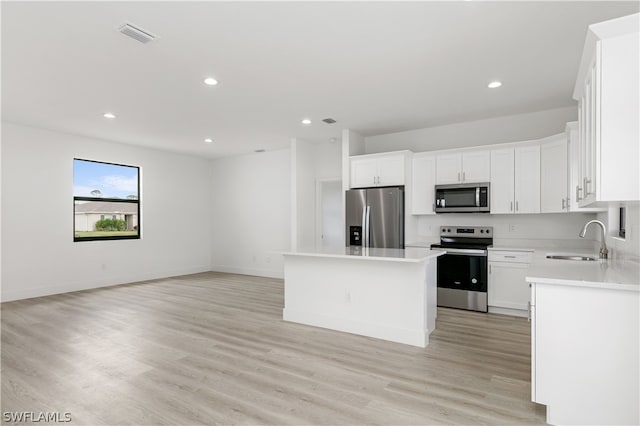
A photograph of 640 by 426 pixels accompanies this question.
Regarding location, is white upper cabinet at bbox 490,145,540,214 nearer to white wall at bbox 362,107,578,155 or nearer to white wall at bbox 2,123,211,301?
white wall at bbox 362,107,578,155

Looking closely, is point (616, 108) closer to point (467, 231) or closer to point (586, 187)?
point (586, 187)

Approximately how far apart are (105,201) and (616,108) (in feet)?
23.9

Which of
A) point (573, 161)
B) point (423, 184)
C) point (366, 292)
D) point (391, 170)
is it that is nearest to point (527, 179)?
point (573, 161)

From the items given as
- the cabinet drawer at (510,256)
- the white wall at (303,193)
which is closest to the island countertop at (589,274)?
the cabinet drawer at (510,256)

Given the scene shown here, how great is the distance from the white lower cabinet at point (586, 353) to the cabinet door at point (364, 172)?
12.0 feet

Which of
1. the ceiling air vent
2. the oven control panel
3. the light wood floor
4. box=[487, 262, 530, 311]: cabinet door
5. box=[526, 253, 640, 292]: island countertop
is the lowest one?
the light wood floor

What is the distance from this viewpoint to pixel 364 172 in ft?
18.7

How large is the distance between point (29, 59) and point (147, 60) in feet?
3.41

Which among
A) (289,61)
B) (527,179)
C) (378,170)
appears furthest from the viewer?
(378,170)

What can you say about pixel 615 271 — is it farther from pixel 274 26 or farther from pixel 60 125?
pixel 60 125

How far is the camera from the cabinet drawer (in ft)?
14.6

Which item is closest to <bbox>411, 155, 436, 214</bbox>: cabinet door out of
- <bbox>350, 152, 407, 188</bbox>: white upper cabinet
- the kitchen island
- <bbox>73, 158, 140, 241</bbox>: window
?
<bbox>350, 152, 407, 188</bbox>: white upper cabinet

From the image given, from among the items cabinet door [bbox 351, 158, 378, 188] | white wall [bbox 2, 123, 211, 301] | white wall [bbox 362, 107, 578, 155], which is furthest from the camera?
cabinet door [bbox 351, 158, 378, 188]

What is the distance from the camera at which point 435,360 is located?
305 centimetres
